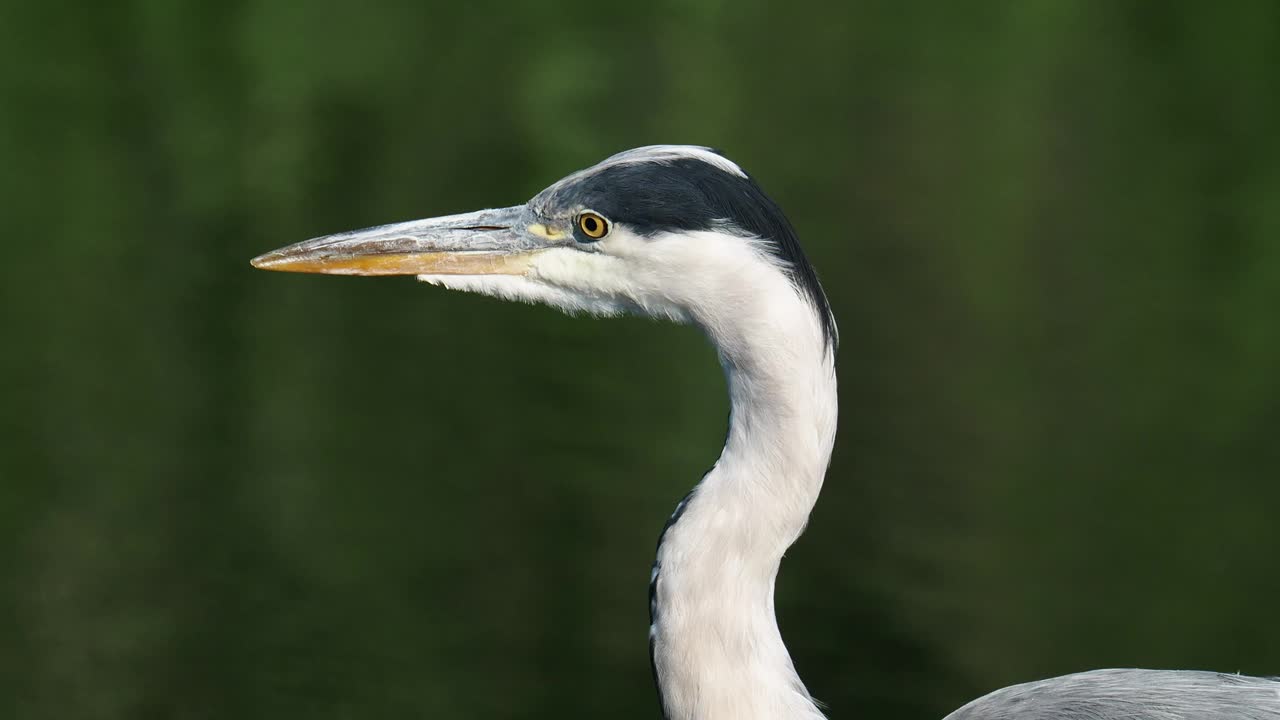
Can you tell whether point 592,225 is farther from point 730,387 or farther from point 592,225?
point 730,387

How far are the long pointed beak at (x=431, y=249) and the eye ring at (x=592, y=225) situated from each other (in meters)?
0.10

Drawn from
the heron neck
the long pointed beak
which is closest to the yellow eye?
the long pointed beak

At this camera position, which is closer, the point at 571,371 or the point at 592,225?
the point at 592,225

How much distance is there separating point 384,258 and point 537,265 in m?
0.33

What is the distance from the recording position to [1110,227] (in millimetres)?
9188

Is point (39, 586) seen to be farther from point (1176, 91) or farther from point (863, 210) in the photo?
point (1176, 91)

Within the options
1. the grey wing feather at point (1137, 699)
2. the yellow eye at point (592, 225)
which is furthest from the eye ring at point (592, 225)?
the grey wing feather at point (1137, 699)

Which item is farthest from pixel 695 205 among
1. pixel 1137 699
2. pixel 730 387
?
pixel 1137 699

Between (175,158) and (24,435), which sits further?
(175,158)

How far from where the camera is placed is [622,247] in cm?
303

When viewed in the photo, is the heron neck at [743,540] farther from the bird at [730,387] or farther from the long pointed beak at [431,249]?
the long pointed beak at [431,249]

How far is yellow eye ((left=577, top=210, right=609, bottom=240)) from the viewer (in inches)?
121

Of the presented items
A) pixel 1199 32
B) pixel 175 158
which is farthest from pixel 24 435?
pixel 1199 32

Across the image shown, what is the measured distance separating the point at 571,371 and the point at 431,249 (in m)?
4.47
